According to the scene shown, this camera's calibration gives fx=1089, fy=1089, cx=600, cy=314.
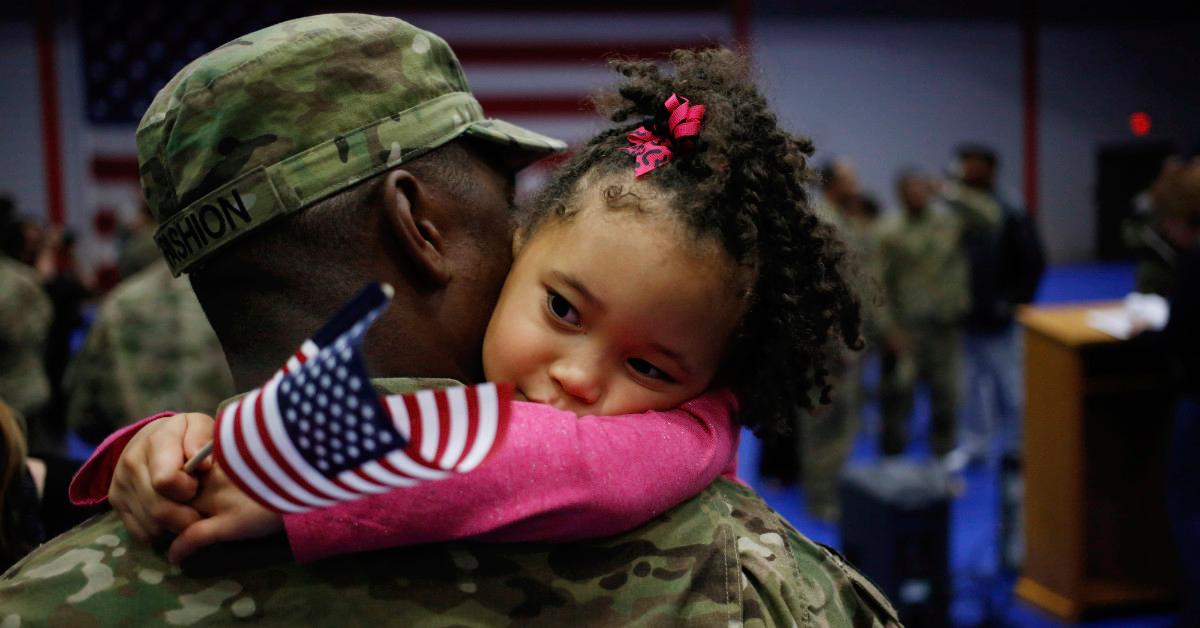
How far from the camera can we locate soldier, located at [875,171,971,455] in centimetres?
730

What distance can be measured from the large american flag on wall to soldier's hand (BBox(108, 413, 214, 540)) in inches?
408

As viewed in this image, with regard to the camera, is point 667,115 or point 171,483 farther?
point 667,115

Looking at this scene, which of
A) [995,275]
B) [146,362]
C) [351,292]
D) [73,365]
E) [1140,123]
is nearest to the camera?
[351,292]

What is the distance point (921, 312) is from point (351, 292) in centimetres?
666

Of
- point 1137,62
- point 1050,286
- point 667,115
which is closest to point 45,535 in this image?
point 667,115

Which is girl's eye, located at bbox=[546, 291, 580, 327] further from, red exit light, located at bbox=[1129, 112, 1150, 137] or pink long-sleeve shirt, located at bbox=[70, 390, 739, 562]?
red exit light, located at bbox=[1129, 112, 1150, 137]

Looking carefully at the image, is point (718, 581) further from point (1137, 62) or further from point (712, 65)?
point (1137, 62)

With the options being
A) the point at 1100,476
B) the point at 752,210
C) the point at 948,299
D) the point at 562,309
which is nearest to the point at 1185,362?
the point at 1100,476

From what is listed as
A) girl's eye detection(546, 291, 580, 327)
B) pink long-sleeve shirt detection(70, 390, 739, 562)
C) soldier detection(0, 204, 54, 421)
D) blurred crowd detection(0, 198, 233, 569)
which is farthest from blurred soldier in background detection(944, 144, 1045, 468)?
pink long-sleeve shirt detection(70, 390, 739, 562)

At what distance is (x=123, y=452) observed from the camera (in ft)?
3.84

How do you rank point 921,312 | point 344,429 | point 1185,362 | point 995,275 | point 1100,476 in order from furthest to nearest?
point 921,312 → point 995,275 → point 1100,476 → point 1185,362 → point 344,429

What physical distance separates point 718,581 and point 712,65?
729 mm

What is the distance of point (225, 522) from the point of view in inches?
39.7

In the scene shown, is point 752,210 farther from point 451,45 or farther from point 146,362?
point 451,45
